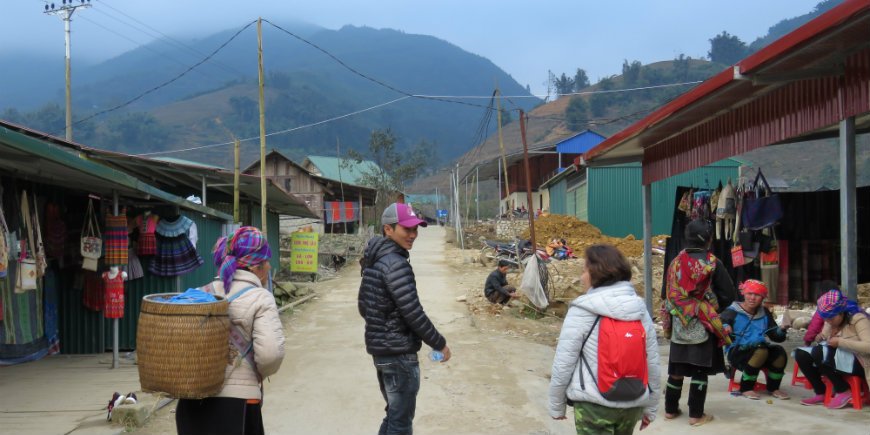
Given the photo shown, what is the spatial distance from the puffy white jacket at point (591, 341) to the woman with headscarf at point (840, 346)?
3.22 m

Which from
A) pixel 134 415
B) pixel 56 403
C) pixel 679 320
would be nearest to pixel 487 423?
pixel 679 320

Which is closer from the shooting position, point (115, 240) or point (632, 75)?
point (115, 240)

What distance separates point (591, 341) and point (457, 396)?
4403 mm

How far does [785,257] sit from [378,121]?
161286 millimetres

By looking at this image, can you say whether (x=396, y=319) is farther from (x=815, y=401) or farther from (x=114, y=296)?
(x=114, y=296)

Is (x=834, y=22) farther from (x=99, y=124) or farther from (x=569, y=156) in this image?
(x=99, y=124)

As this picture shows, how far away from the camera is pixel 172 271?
10055mm

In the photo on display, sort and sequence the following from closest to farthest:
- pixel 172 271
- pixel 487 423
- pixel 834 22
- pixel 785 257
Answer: pixel 834 22 → pixel 487 423 → pixel 785 257 → pixel 172 271

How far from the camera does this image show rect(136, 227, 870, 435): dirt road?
606 centimetres

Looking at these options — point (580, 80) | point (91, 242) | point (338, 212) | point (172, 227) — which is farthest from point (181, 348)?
point (580, 80)

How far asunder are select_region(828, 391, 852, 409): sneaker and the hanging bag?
7697 mm

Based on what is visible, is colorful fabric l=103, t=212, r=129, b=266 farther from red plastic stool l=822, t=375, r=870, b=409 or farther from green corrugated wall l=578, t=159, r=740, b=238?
green corrugated wall l=578, t=159, r=740, b=238

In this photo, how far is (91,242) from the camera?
841 cm

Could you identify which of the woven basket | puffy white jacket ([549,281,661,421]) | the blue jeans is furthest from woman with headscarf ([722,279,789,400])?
the woven basket
